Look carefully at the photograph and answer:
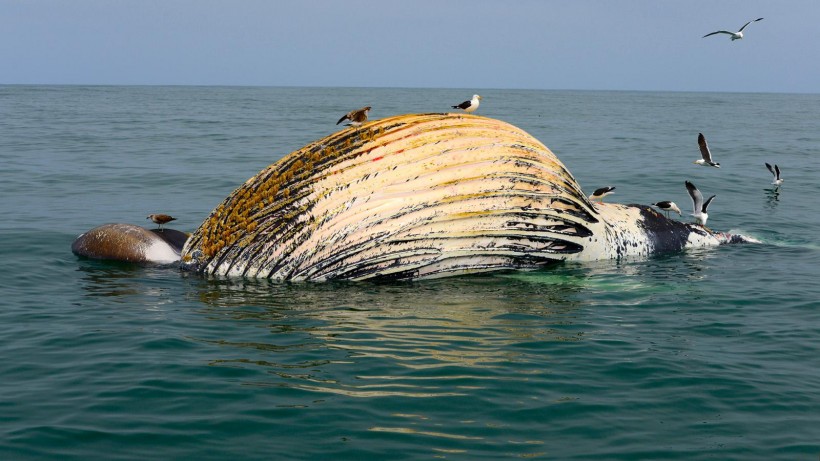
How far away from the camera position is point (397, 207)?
10289 mm

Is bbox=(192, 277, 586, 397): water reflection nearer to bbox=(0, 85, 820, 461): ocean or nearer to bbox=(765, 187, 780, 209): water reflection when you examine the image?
bbox=(0, 85, 820, 461): ocean

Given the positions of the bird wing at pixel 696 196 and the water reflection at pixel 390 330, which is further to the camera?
the bird wing at pixel 696 196

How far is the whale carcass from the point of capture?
1034cm

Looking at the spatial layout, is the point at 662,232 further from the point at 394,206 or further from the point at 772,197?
the point at 772,197

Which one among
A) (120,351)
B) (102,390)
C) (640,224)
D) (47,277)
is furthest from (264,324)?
(640,224)

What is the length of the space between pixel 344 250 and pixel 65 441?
15.4 ft

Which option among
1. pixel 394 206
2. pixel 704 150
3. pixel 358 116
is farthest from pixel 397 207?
pixel 704 150

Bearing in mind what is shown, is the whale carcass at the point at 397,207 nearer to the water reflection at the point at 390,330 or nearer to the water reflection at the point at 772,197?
the water reflection at the point at 390,330

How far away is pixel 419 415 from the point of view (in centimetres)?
663

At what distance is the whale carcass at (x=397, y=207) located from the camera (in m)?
10.3

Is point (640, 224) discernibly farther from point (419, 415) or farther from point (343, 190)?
point (419, 415)

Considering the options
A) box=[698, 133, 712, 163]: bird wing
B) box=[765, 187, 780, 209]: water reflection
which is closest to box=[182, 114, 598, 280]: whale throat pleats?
box=[698, 133, 712, 163]: bird wing

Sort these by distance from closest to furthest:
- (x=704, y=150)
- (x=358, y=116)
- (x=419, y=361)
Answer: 1. (x=419, y=361)
2. (x=358, y=116)
3. (x=704, y=150)

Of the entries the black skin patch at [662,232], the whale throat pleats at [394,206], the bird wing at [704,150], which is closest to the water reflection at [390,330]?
the whale throat pleats at [394,206]
